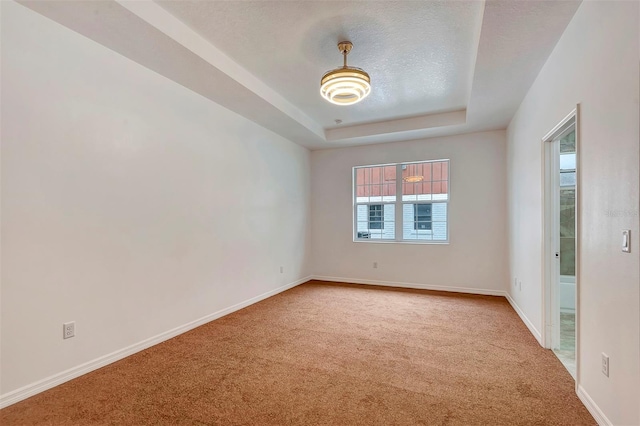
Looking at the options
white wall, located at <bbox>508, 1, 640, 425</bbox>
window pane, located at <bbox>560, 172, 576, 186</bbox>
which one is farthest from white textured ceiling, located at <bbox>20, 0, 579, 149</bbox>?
window pane, located at <bbox>560, 172, 576, 186</bbox>

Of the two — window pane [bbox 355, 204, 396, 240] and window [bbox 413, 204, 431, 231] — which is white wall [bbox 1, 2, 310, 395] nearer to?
window pane [bbox 355, 204, 396, 240]

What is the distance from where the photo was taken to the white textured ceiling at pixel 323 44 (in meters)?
2.18

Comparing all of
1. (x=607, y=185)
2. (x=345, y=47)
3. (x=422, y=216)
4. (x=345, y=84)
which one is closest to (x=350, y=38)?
(x=345, y=47)

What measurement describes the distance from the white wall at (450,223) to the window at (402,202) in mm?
169

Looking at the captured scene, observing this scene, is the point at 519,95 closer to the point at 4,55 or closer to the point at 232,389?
the point at 232,389

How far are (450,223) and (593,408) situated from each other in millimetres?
3433

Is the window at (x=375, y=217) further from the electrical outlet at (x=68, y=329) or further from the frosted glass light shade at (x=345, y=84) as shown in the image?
the electrical outlet at (x=68, y=329)

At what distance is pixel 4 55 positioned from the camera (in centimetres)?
196

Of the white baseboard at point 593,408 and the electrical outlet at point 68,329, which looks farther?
the electrical outlet at point 68,329

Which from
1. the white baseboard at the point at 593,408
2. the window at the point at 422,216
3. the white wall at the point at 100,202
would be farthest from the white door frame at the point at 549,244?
the white wall at the point at 100,202

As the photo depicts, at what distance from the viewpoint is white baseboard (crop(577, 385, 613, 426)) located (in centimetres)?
173

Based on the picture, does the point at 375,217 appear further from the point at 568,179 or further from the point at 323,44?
the point at 323,44

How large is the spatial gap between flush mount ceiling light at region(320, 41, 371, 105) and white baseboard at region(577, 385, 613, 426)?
283 cm

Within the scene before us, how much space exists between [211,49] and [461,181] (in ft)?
13.6
